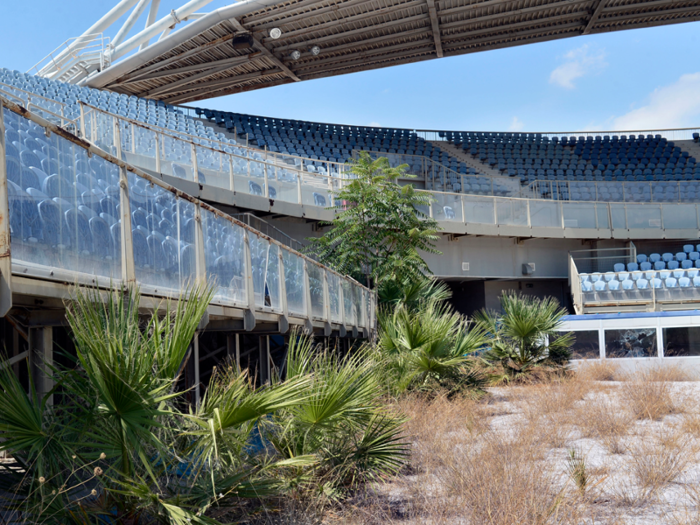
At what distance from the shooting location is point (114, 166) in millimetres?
4883

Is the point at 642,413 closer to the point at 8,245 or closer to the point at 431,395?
Answer: the point at 431,395

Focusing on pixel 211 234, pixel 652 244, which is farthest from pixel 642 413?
pixel 652 244

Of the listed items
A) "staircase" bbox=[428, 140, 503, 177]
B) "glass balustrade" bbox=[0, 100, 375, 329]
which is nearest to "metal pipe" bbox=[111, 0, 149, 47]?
"staircase" bbox=[428, 140, 503, 177]

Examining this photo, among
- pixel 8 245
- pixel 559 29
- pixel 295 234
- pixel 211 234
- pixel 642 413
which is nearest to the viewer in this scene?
pixel 8 245

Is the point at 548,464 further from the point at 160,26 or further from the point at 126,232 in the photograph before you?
the point at 160,26

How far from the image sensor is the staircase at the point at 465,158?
3303 cm

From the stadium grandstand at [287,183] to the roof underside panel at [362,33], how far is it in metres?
0.11

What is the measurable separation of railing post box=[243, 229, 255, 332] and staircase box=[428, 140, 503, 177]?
88.1 feet

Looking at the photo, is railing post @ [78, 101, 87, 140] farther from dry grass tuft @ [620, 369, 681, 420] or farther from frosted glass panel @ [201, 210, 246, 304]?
dry grass tuft @ [620, 369, 681, 420]

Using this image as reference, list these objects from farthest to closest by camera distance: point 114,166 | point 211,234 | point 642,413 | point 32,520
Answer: point 642,413
point 211,234
point 114,166
point 32,520

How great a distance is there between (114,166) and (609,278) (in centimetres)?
2069

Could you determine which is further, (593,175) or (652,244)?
(593,175)

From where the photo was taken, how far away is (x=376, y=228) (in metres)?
16.2

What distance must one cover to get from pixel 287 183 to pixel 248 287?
1190cm
